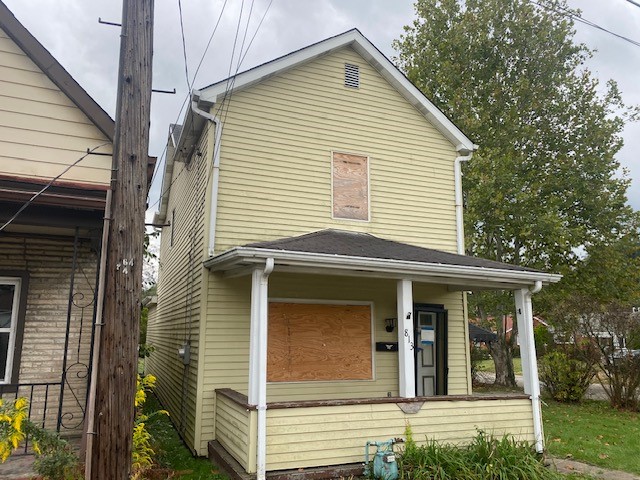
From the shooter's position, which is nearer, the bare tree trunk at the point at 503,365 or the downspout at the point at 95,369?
the downspout at the point at 95,369

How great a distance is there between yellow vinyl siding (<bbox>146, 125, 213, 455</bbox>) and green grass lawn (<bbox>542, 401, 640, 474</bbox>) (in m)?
5.82

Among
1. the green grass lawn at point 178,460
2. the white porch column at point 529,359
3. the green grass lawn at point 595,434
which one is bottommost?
the green grass lawn at point 595,434

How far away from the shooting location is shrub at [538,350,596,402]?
13609mm

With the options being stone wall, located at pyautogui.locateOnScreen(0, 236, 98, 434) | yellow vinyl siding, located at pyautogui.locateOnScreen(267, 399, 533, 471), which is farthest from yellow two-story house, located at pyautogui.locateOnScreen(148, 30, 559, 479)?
stone wall, located at pyautogui.locateOnScreen(0, 236, 98, 434)

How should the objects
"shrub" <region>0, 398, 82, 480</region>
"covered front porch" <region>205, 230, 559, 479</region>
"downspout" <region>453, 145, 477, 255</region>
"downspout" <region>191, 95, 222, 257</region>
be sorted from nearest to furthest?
"shrub" <region>0, 398, 82, 480</region> < "covered front porch" <region>205, 230, 559, 479</region> < "downspout" <region>191, 95, 222, 257</region> < "downspout" <region>453, 145, 477, 255</region>

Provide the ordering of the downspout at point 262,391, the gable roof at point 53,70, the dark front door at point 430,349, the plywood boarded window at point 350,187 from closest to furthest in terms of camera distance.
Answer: the downspout at point 262,391 → the gable roof at point 53,70 → the plywood boarded window at point 350,187 → the dark front door at point 430,349

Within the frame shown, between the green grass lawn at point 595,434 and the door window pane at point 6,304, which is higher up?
the door window pane at point 6,304

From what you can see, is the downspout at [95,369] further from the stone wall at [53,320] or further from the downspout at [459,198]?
the downspout at [459,198]

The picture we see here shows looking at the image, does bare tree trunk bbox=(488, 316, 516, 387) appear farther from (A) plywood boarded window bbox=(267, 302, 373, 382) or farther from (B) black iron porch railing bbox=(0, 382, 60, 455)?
(B) black iron porch railing bbox=(0, 382, 60, 455)

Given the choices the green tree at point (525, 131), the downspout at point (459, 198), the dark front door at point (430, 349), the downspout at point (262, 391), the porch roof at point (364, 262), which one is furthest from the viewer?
the green tree at point (525, 131)

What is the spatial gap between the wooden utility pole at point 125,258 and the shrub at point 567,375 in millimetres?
13405

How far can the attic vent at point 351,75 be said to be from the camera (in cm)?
973

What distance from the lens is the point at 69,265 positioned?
7.09 meters

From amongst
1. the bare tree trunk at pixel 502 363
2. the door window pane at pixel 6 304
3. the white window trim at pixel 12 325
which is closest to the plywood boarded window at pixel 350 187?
the white window trim at pixel 12 325
